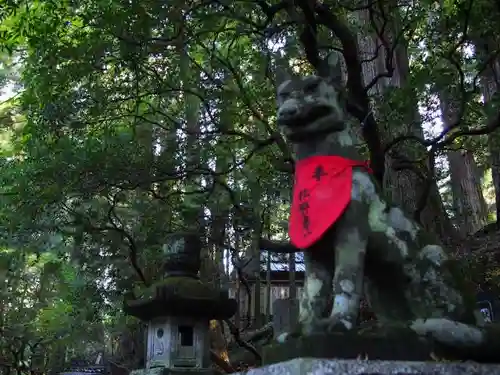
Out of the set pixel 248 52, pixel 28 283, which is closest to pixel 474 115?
pixel 248 52

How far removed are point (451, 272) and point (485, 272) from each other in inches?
221

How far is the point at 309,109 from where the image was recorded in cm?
324

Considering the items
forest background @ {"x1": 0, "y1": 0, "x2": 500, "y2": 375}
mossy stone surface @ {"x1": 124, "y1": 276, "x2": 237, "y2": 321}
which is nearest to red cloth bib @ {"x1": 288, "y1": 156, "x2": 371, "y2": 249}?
forest background @ {"x1": 0, "y1": 0, "x2": 500, "y2": 375}

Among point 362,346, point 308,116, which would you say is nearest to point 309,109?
point 308,116

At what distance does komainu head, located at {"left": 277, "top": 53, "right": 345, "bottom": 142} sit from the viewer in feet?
10.7

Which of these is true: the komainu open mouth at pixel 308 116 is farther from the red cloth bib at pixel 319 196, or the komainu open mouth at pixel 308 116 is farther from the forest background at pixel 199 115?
the forest background at pixel 199 115

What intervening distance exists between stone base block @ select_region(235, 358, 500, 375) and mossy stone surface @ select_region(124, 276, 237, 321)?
3.53 metres

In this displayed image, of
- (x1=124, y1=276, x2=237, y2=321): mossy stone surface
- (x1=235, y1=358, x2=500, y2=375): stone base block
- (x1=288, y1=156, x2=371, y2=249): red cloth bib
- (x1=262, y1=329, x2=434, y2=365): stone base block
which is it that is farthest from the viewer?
(x1=124, y1=276, x2=237, y2=321): mossy stone surface

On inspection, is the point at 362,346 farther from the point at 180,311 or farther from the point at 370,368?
the point at 180,311

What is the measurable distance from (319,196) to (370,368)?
98 cm

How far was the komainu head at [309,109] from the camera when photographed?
325cm

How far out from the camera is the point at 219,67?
22.6 feet

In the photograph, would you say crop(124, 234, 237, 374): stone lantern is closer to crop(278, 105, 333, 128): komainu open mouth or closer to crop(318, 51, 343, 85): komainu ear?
crop(318, 51, 343, 85): komainu ear

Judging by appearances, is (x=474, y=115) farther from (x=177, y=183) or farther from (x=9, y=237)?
(x=9, y=237)
